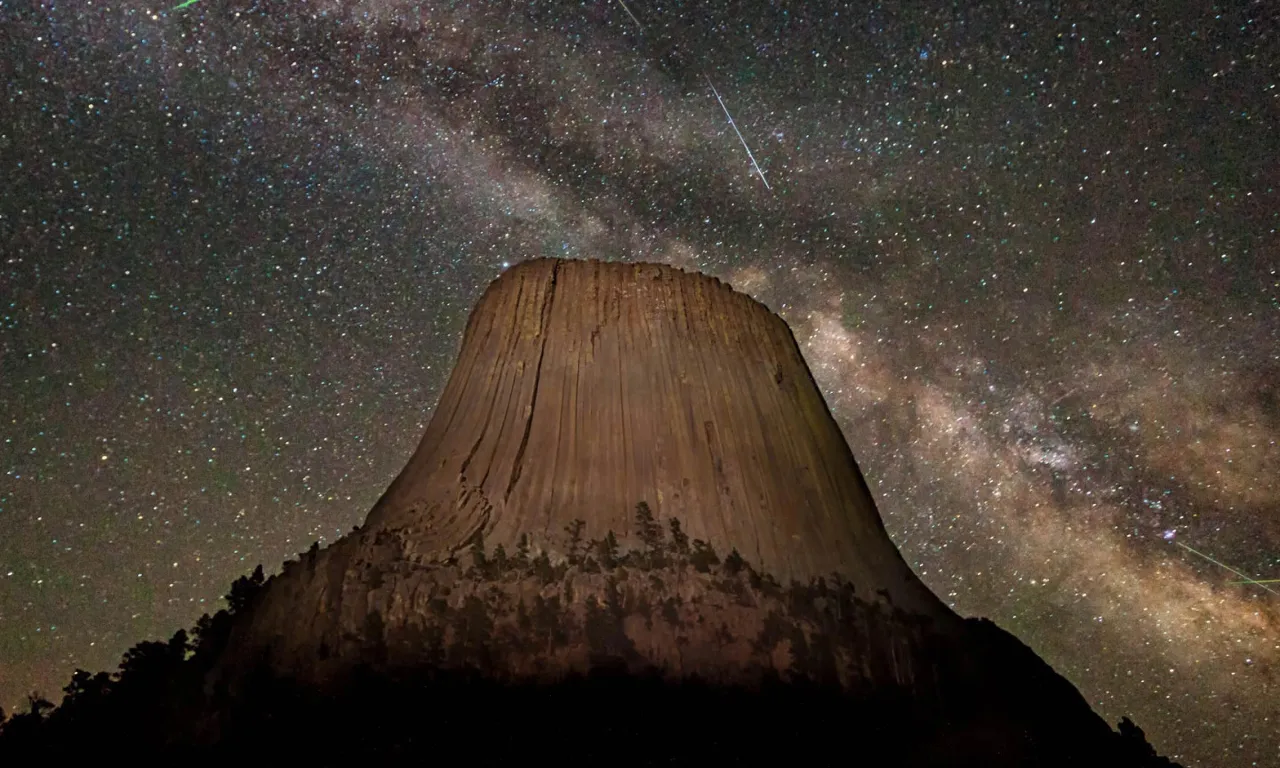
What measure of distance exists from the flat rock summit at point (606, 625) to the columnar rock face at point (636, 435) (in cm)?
2

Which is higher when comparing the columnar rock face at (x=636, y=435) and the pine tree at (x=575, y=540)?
the columnar rock face at (x=636, y=435)

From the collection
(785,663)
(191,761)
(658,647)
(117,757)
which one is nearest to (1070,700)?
(785,663)

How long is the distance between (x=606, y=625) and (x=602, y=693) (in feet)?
0.84

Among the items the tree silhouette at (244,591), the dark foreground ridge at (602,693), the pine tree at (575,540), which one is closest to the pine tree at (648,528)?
the dark foreground ridge at (602,693)

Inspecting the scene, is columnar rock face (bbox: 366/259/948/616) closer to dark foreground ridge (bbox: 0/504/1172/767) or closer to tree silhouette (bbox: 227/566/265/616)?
dark foreground ridge (bbox: 0/504/1172/767)

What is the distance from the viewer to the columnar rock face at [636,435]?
12.0ft

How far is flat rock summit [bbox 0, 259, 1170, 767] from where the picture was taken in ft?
9.53

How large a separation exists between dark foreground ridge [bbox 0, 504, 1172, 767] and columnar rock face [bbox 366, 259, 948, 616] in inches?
8.4

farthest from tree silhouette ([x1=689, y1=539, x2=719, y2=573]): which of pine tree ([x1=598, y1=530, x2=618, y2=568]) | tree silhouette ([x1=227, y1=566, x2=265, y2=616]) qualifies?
tree silhouette ([x1=227, y1=566, x2=265, y2=616])

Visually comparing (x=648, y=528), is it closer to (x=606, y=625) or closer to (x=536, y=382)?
(x=606, y=625)

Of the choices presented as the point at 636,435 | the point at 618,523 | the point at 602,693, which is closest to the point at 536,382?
the point at 636,435

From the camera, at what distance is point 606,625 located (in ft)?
10.2

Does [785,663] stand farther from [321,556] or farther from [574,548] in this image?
[321,556]

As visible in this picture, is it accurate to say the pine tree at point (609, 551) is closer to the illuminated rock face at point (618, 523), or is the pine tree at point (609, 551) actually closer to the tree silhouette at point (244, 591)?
the illuminated rock face at point (618, 523)
